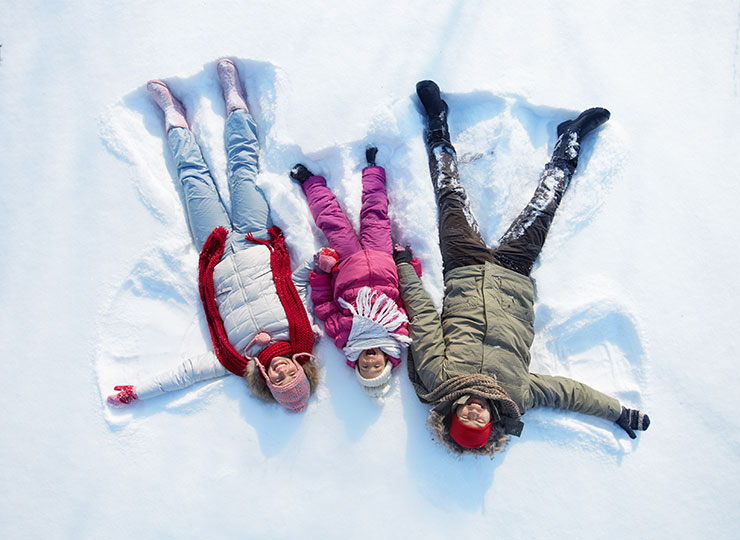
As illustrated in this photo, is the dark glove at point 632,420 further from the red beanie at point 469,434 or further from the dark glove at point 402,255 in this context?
the dark glove at point 402,255

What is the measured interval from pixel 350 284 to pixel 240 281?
55 centimetres

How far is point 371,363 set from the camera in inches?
70.6

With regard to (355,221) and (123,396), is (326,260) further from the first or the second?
(123,396)

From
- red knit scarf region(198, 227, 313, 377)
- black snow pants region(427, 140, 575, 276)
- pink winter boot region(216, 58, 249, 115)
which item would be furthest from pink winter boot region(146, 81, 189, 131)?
black snow pants region(427, 140, 575, 276)

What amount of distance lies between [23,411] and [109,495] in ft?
1.94

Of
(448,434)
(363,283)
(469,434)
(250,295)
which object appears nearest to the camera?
(469,434)

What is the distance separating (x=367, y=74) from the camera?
229cm

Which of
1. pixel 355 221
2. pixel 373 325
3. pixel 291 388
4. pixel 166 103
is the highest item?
pixel 166 103

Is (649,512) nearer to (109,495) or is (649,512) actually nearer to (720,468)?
(720,468)

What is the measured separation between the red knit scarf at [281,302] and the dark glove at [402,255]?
0.51 metres

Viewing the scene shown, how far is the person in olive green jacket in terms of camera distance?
175 centimetres

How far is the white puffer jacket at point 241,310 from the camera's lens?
6.36 ft

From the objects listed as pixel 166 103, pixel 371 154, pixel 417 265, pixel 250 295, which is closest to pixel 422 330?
pixel 417 265

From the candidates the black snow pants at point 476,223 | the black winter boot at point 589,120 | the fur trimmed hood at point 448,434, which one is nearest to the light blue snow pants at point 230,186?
the black snow pants at point 476,223
